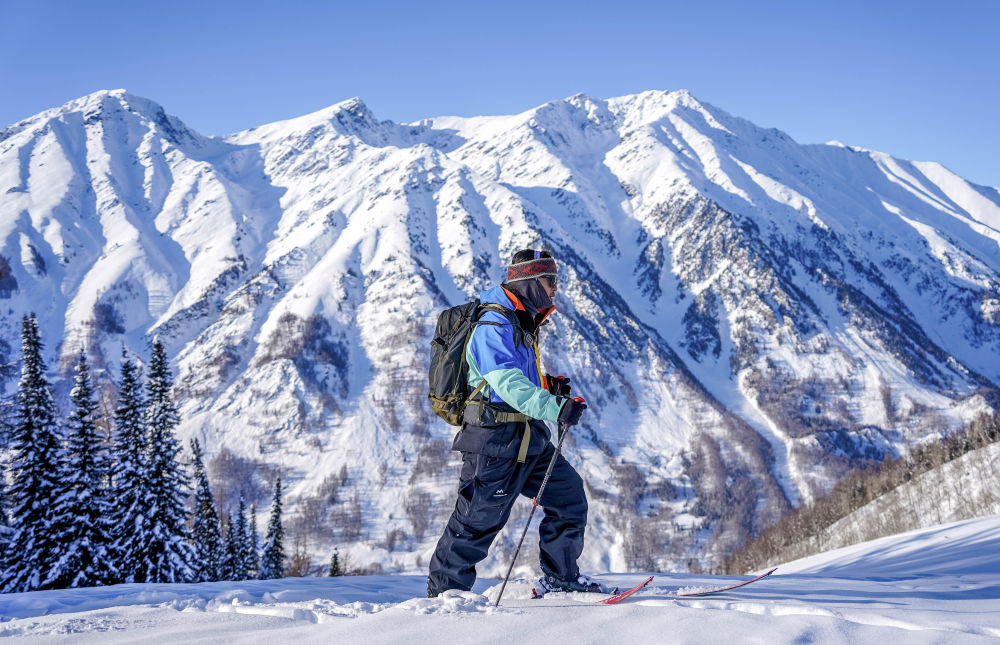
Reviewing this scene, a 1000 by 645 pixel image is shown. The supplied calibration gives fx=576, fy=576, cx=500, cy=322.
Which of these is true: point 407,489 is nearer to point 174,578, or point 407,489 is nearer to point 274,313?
point 274,313

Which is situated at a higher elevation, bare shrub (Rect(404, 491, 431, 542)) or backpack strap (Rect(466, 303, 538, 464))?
backpack strap (Rect(466, 303, 538, 464))

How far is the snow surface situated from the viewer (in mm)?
3941

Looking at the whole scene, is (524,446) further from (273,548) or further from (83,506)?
(273,548)

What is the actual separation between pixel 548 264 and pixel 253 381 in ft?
609

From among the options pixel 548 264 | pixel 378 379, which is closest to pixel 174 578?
pixel 548 264

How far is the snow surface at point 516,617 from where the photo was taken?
12.9ft

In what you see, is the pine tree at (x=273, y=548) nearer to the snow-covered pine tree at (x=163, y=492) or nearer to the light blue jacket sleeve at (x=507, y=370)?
the snow-covered pine tree at (x=163, y=492)

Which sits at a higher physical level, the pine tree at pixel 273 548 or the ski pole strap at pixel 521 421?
the ski pole strap at pixel 521 421

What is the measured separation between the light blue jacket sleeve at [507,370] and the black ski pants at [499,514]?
72 centimetres

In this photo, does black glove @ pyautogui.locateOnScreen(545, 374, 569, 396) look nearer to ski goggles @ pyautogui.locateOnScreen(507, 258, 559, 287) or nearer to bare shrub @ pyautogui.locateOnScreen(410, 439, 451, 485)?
ski goggles @ pyautogui.locateOnScreen(507, 258, 559, 287)

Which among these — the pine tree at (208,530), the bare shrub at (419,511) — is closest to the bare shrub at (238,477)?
the bare shrub at (419,511)

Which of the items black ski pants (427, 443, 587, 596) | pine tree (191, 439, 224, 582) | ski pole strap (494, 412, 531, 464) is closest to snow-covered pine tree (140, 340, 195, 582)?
pine tree (191, 439, 224, 582)

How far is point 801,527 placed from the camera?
83.4m

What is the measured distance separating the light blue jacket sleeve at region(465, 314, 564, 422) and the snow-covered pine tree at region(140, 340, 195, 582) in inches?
825
